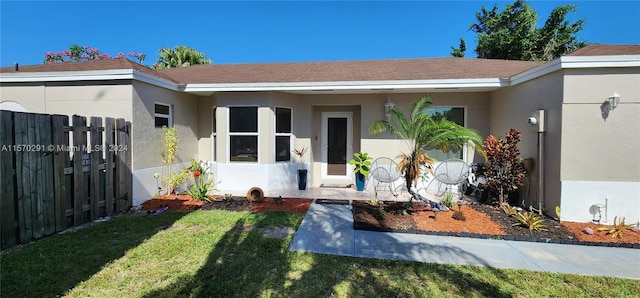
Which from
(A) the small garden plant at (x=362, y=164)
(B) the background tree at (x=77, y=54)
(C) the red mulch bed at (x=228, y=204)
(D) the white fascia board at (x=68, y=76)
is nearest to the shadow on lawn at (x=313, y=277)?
(C) the red mulch bed at (x=228, y=204)

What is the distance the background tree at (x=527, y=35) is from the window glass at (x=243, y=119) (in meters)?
19.8

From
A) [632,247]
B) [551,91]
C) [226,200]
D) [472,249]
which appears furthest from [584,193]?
[226,200]

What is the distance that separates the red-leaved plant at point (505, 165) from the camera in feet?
20.6

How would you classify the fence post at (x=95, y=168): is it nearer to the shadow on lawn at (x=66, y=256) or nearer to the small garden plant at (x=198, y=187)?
the shadow on lawn at (x=66, y=256)

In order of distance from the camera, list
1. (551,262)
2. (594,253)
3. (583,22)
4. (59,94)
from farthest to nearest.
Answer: (583,22)
(59,94)
(594,253)
(551,262)

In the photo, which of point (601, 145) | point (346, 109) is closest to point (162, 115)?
point (346, 109)

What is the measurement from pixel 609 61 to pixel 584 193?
105 inches

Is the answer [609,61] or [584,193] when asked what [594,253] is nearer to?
[584,193]

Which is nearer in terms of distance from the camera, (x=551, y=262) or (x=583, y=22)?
(x=551, y=262)

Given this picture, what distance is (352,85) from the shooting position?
25.5 ft

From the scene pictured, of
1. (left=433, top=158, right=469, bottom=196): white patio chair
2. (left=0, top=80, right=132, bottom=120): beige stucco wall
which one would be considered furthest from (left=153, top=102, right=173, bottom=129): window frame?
(left=433, top=158, right=469, bottom=196): white patio chair

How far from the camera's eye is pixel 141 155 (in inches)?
273

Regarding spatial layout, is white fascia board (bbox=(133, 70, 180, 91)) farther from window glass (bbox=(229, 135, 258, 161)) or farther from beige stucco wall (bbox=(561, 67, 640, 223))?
beige stucco wall (bbox=(561, 67, 640, 223))

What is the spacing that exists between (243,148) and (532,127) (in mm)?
7961
